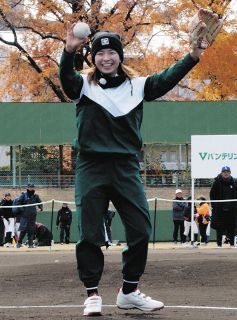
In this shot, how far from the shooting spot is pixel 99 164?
6395 millimetres

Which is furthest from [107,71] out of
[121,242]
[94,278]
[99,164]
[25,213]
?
[121,242]

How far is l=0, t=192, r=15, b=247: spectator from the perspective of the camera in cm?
2386

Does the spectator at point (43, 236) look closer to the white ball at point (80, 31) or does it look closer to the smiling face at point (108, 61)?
the smiling face at point (108, 61)

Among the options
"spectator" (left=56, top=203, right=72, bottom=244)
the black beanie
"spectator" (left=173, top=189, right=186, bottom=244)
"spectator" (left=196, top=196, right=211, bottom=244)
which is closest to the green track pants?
the black beanie

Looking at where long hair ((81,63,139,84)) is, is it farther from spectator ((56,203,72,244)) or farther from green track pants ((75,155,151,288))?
spectator ((56,203,72,244))

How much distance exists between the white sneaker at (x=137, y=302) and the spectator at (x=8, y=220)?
56.5 feet

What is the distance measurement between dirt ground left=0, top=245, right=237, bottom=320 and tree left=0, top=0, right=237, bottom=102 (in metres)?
25.7

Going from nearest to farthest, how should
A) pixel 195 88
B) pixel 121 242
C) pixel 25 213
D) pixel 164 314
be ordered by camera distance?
pixel 164 314 < pixel 25 213 < pixel 121 242 < pixel 195 88

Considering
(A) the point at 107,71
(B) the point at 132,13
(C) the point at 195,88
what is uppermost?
(B) the point at 132,13

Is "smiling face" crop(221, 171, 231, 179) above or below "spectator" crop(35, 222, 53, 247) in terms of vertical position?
above

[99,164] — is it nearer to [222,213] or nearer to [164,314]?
[164,314]

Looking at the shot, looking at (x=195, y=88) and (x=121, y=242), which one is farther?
(x=195, y=88)

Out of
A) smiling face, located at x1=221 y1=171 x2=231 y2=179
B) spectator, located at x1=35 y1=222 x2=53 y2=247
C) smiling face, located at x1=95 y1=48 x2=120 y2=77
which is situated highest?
smiling face, located at x1=95 y1=48 x2=120 y2=77

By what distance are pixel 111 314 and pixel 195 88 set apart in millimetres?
36117
